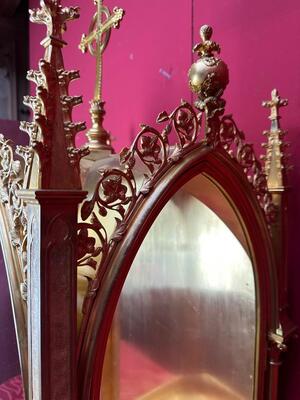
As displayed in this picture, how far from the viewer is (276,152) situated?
110 cm

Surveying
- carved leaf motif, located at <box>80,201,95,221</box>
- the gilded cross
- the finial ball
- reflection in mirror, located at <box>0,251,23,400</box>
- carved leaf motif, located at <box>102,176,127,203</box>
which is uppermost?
the gilded cross

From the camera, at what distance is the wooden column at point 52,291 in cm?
59

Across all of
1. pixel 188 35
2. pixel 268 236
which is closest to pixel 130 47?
pixel 188 35

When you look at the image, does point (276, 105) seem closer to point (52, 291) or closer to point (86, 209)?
point (86, 209)

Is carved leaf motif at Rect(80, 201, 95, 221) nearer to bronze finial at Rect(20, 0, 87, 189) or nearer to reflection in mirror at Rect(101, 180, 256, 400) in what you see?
bronze finial at Rect(20, 0, 87, 189)

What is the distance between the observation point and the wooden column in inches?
23.1

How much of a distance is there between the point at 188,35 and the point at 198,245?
0.81 metres

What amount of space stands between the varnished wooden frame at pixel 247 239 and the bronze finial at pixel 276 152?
4.8 inches

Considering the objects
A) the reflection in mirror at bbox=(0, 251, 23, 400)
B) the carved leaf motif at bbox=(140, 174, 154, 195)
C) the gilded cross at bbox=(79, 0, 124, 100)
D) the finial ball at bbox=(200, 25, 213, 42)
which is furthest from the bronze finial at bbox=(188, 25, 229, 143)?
the reflection in mirror at bbox=(0, 251, 23, 400)

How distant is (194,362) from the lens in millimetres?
1380

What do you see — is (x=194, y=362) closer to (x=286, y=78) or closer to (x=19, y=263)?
(x=19, y=263)

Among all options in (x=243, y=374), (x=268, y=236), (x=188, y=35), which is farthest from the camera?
(x=188, y=35)

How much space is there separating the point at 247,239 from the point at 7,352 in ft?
3.07

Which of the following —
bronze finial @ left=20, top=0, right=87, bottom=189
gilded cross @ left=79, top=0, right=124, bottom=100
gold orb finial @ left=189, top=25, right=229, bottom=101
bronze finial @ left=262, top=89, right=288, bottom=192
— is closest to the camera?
bronze finial @ left=20, top=0, right=87, bottom=189
